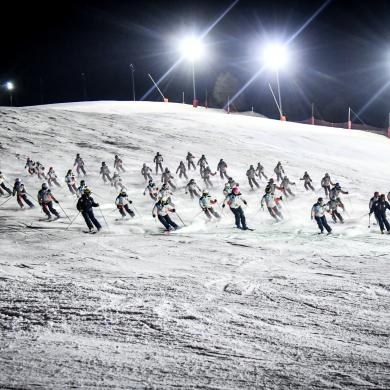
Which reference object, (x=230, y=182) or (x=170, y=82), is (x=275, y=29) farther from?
(x=230, y=182)

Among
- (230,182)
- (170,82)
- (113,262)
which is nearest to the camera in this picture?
(113,262)

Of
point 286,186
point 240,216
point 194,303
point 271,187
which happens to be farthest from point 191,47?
point 194,303

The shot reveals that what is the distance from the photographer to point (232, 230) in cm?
1608

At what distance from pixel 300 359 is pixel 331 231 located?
1022 cm

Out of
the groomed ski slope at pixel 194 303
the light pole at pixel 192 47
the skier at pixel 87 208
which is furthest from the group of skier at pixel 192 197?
the light pole at pixel 192 47

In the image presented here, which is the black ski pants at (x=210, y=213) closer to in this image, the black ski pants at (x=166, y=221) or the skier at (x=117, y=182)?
the black ski pants at (x=166, y=221)

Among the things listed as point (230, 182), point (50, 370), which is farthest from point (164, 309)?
point (230, 182)

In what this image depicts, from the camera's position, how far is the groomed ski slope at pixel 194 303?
18.1 feet

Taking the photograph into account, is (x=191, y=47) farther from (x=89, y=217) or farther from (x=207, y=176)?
(x=89, y=217)

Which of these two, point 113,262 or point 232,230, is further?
point 232,230

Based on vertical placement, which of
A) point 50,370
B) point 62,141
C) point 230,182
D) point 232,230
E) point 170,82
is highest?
point 170,82

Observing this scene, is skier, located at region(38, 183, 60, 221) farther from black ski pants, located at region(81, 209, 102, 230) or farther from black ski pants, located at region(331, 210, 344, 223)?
black ski pants, located at region(331, 210, 344, 223)

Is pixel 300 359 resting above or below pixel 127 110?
below

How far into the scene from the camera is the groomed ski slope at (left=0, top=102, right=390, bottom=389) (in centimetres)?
552
